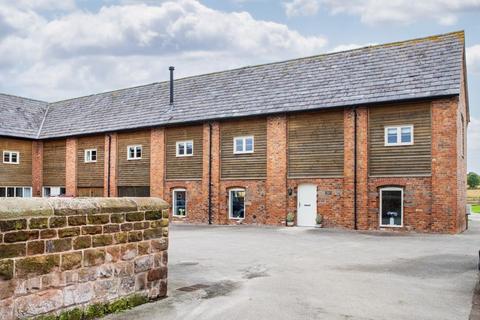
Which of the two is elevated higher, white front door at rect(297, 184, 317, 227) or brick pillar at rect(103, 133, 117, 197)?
brick pillar at rect(103, 133, 117, 197)

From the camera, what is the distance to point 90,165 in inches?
1251

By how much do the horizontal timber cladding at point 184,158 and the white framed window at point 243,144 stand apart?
2.20 metres

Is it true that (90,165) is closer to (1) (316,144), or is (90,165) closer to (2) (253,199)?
(2) (253,199)

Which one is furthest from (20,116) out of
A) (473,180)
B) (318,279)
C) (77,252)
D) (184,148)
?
(473,180)

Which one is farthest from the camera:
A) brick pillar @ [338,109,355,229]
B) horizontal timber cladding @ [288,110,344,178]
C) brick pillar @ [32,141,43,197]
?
brick pillar @ [32,141,43,197]

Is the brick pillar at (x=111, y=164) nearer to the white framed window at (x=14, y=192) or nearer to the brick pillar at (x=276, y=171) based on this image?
the white framed window at (x=14, y=192)

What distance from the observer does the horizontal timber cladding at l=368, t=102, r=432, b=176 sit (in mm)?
20547

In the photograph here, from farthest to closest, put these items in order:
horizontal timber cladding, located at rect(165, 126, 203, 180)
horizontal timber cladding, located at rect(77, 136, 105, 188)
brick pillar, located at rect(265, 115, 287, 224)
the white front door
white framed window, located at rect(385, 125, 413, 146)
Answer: horizontal timber cladding, located at rect(77, 136, 105, 188) < horizontal timber cladding, located at rect(165, 126, 203, 180) < brick pillar, located at rect(265, 115, 287, 224) < the white front door < white framed window, located at rect(385, 125, 413, 146)

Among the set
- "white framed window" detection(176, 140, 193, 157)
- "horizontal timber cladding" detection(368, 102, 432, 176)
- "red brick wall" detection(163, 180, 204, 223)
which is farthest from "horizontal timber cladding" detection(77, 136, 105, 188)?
"horizontal timber cladding" detection(368, 102, 432, 176)

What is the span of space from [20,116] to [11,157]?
3.60 metres

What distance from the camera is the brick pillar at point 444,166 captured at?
64.7 feet

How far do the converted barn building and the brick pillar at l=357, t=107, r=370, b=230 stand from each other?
0.15 ft

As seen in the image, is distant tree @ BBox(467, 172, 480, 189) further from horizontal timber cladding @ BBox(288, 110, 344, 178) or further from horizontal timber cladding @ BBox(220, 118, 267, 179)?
horizontal timber cladding @ BBox(288, 110, 344, 178)

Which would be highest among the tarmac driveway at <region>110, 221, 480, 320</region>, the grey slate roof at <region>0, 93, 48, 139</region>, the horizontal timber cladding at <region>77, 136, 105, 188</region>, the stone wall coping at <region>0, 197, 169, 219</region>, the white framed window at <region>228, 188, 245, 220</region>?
the grey slate roof at <region>0, 93, 48, 139</region>
